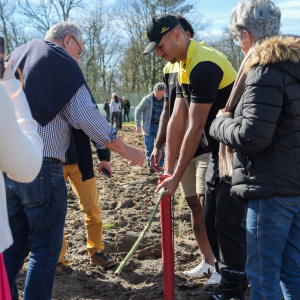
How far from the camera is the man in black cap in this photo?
2531mm

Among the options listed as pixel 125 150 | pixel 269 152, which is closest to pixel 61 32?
pixel 125 150

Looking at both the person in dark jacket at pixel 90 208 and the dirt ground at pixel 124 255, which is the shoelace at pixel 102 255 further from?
the dirt ground at pixel 124 255

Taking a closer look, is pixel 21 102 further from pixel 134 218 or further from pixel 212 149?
pixel 134 218

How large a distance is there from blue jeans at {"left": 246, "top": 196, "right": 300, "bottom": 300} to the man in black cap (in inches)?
20.4

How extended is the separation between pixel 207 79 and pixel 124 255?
2298mm

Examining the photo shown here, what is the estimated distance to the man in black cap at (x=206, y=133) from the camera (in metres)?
2.53

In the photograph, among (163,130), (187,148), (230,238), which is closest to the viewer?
(230,238)

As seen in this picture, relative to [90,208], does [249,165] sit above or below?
above

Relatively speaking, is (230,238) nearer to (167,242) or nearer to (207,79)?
(167,242)

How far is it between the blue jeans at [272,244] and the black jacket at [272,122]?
88 mm

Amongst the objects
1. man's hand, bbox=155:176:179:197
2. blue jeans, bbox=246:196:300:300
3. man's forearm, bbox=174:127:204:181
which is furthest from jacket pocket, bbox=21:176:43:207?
blue jeans, bbox=246:196:300:300

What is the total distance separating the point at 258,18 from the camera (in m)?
2.05

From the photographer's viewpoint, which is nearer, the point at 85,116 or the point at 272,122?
the point at 272,122

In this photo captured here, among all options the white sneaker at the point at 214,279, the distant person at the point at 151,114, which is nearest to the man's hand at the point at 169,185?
the white sneaker at the point at 214,279
